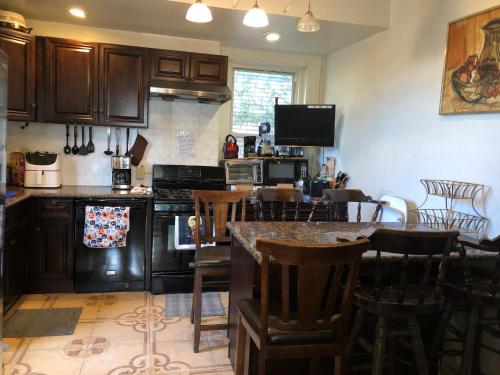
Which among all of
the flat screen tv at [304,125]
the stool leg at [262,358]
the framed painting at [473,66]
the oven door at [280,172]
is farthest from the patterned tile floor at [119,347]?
the framed painting at [473,66]

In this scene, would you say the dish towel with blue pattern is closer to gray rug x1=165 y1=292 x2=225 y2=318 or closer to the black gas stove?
the black gas stove

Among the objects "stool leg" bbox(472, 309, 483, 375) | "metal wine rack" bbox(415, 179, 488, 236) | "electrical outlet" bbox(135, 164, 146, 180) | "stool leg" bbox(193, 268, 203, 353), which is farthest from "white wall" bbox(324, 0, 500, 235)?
"electrical outlet" bbox(135, 164, 146, 180)

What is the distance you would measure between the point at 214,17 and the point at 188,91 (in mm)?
666

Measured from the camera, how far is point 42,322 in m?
2.97

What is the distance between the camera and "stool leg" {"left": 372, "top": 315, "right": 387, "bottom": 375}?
1.81 meters

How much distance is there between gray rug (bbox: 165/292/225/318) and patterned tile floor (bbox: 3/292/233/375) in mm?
80

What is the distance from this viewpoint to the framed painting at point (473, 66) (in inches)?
102

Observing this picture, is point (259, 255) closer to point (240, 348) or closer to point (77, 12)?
point (240, 348)

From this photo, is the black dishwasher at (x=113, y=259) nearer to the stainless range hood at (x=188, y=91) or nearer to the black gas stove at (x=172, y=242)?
the black gas stove at (x=172, y=242)

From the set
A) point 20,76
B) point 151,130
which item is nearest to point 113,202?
point 151,130

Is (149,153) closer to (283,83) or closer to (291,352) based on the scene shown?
(283,83)

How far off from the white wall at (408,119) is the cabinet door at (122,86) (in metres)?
2.04

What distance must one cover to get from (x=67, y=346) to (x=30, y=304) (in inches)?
32.3

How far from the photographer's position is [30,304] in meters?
3.27
